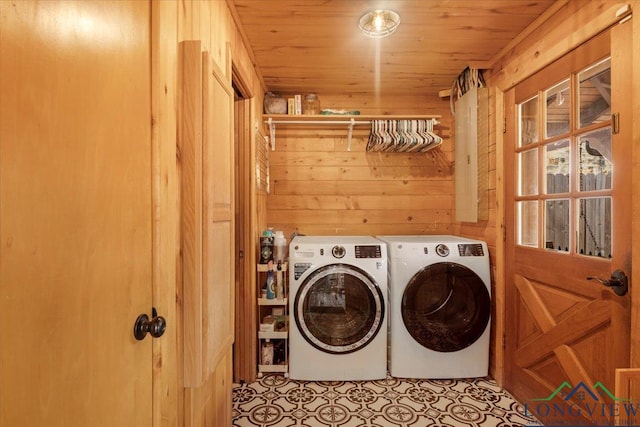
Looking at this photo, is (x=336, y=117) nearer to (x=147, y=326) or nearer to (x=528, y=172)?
(x=528, y=172)

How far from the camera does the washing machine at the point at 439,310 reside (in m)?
2.13

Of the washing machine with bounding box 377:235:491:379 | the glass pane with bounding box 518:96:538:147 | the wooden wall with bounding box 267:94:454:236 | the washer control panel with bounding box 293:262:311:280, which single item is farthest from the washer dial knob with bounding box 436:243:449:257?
the washer control panel with bounding box 293:262:311:280

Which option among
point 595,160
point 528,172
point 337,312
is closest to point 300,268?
point 337,312

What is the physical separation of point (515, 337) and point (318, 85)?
2.40 m

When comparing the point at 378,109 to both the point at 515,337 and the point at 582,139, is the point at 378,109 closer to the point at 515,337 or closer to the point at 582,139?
the point at 582,139

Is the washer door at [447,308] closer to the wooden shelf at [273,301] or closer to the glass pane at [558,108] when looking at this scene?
the wooden shelf at [273,301]

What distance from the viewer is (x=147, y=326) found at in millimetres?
835

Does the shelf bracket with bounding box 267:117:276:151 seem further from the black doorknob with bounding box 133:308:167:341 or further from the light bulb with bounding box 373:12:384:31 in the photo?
the black doorknob with bounding box 133:308:167:341

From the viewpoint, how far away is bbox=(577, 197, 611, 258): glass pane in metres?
1.42

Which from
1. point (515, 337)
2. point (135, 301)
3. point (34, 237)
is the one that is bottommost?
point (515, 337)

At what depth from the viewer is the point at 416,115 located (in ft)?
8.68

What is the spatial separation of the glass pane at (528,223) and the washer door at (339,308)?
990 mm

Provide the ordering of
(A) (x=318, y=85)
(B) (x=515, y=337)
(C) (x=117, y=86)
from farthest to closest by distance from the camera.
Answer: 1. (A) (x=318, y=85)
2. (B) (x=515, y=337)
3. (C) (x=117, y=86)

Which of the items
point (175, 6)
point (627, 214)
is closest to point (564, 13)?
point (627, 214)
